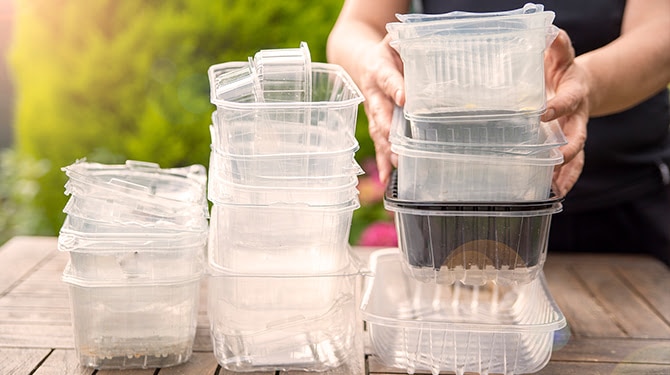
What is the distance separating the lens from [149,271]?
1129mm

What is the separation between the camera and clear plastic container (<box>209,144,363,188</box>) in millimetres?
1094

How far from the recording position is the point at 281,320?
1135 mm

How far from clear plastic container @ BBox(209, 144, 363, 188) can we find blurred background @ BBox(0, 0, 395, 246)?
1979 millimetres

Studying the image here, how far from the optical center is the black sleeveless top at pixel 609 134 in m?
1.71

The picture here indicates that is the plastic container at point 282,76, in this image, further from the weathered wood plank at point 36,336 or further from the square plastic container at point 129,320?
the weathered wood plank at point 36,336

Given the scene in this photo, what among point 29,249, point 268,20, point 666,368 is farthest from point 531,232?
point 268,20

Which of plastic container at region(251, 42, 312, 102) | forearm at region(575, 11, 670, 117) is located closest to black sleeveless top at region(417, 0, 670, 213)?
forearm at region(575, 11, 670, 117)

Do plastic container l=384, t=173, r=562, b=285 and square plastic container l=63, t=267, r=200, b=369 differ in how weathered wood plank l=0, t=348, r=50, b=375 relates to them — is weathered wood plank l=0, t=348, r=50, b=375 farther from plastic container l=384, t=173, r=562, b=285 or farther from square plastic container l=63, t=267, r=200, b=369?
plastic container l=384, t=173, r=562, b=285

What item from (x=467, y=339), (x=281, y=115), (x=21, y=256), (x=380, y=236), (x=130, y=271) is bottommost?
(x=380, y=236)

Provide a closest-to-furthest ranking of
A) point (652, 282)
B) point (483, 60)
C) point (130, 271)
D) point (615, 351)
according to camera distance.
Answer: point (483, 60), point (130, 271), point (615, 351), point (652, 282)

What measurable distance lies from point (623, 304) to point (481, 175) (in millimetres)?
613

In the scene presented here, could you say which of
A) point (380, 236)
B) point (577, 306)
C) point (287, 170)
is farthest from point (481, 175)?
point (380, 236)

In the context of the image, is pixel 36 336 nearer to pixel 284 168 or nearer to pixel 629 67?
pixel 284 168

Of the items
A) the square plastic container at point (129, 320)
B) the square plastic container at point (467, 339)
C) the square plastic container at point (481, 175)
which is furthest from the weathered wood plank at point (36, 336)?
the square plastic container at point (481, 175)
